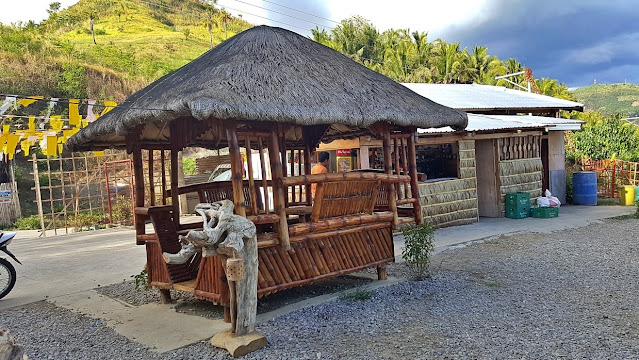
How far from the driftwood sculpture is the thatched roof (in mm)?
846

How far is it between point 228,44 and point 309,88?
1226 mm

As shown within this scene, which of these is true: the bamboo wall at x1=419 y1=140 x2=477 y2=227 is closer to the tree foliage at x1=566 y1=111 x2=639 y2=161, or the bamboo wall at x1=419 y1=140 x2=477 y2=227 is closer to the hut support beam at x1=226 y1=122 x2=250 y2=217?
the hut support beam at x1=226 y1=122 x2=250 y2=217

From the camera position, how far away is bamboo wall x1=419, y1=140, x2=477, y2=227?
1060cm

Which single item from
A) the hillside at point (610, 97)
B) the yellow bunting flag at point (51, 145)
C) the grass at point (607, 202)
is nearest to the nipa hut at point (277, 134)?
the yellow bunting flag at point (51, 145)

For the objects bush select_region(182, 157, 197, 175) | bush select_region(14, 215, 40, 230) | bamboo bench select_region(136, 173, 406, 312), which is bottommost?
bush select_region(14, 215, 40, 230)

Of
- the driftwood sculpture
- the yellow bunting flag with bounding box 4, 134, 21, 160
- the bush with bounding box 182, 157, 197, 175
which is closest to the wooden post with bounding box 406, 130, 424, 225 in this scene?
the driftwood sculpture

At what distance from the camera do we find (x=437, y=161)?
1263 cm

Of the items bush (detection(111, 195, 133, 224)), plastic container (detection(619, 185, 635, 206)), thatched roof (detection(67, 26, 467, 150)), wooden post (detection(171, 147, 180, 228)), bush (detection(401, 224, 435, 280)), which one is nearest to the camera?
thatched roof (detection(67, 26, 467, 150))

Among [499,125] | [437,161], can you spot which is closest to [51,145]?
[437,161]

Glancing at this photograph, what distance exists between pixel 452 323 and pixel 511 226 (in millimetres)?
6836

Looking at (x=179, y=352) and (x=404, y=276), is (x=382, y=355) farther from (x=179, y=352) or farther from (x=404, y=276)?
(x=404, y=276)

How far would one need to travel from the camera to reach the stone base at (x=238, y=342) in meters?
4.09

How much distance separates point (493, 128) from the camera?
1062 cm

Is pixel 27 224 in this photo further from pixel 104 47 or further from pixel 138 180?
pixel 104 47
